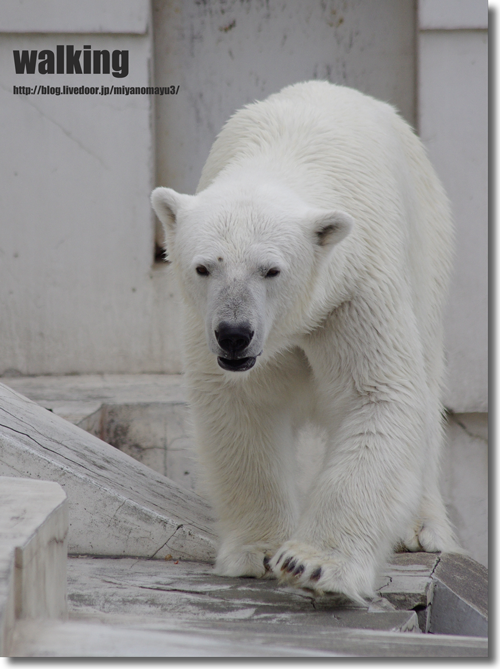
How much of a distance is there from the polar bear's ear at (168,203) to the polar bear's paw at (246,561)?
3.76ft

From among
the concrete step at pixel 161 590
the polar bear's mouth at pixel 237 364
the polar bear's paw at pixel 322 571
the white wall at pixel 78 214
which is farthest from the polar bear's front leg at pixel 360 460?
the white wall at pixel 78 214

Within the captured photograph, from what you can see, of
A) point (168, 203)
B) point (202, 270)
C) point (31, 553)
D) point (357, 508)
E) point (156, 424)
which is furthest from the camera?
point (156, 424)

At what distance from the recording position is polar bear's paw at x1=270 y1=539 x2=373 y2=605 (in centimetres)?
239

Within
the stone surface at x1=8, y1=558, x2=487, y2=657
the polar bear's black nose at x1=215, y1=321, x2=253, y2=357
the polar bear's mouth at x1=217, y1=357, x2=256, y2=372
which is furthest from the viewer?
the polar bear's mouth at x1=217, y1=357, x2=256, y2=372

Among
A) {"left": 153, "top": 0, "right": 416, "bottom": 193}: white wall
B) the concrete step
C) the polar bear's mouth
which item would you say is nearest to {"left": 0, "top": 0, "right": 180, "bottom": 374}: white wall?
{"left": 153, "top": 0, "right": 416, "bottom": 193}: white wall

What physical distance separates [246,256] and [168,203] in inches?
17.3

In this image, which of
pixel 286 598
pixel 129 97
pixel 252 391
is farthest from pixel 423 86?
pixel 286 598

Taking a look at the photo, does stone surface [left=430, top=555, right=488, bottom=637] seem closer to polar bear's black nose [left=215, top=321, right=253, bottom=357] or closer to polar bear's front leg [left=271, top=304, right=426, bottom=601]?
polar bear's front leg [left=271, top=304, right=426, bottom=601]

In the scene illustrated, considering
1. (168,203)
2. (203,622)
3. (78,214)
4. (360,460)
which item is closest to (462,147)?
(78,214)

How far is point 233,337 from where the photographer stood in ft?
7.38

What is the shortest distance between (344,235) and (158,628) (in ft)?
4.26

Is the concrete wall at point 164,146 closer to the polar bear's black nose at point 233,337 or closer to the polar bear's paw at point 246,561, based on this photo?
the polar bear's paw at point 246,561

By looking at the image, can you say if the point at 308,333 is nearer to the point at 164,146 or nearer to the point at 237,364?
the point at 237,364

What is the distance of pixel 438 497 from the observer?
353 cm
